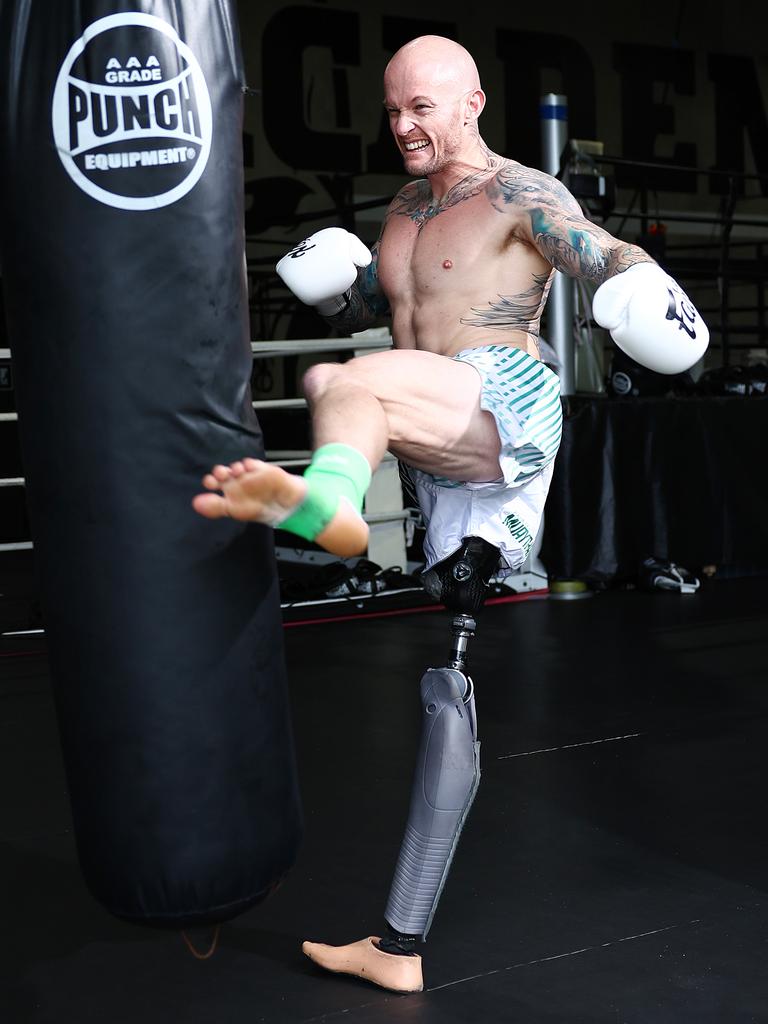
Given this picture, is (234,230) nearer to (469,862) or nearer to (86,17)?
(86,17)

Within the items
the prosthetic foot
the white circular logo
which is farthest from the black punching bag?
the prosthetic foot

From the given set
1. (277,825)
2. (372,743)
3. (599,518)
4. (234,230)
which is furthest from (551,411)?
(599,518)

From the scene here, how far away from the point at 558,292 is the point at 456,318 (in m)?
3.16

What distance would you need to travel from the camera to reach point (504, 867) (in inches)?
86.2

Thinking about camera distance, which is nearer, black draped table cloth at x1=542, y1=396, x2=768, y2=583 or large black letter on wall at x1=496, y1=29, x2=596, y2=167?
black draped table cloth at x1=542, y1=396, x2=768, y2=583

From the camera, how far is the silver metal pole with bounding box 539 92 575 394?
4.92 meters

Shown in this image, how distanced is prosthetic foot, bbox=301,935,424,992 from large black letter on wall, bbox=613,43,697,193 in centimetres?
977

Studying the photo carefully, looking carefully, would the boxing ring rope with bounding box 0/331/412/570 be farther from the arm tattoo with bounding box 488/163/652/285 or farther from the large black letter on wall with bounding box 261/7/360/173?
the large black letter on wall with bounding box 261/7/360/173

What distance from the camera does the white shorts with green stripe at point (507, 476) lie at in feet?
5.67

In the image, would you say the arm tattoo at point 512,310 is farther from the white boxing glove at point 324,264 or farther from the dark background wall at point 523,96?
the dark background wall at point 523,96

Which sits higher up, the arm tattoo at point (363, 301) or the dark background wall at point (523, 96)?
the dark background wall at point (523, 96)

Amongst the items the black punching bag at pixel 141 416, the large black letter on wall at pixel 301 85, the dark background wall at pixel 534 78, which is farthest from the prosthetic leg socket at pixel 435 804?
the large black letter on wall at pixel 301 85

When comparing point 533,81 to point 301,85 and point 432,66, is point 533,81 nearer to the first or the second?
point 301,85

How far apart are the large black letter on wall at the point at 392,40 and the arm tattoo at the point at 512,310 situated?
8306 millimetres
